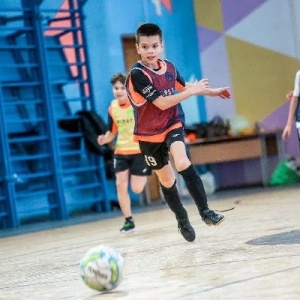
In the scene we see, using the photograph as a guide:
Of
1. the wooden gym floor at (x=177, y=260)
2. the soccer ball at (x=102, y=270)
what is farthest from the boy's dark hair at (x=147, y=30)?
the soccer ball at (x=102, y=270)

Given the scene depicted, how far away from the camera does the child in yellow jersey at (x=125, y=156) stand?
730 centimetres

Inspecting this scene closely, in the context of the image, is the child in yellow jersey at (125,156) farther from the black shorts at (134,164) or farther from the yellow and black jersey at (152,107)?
the yellow and black jersey at (152,107)

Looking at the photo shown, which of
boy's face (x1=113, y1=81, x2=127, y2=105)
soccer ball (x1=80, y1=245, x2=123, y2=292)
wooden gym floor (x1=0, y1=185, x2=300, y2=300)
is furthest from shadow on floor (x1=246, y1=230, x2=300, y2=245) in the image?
boy's face (x1=113, y1=81, x2=127, y2=105)

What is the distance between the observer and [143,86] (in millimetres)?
5039

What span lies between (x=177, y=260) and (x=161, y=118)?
1.21 metres

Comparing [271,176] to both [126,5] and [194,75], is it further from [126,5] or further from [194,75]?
[126,5]

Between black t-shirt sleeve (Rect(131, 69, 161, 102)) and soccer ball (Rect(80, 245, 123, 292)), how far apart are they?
174cm

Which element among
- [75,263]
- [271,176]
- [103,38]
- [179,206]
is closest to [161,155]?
[179,206]

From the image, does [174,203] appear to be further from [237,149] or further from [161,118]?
[237,149]

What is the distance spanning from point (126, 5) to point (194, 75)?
73.0 inches

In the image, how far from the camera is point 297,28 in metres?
12.5

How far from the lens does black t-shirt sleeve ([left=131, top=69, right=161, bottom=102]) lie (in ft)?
16.4

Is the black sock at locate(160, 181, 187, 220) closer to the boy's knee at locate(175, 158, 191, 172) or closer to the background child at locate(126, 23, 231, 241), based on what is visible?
the background child at locate(126, 23, 231, 241)

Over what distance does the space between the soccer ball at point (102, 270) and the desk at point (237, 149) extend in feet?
29.9
